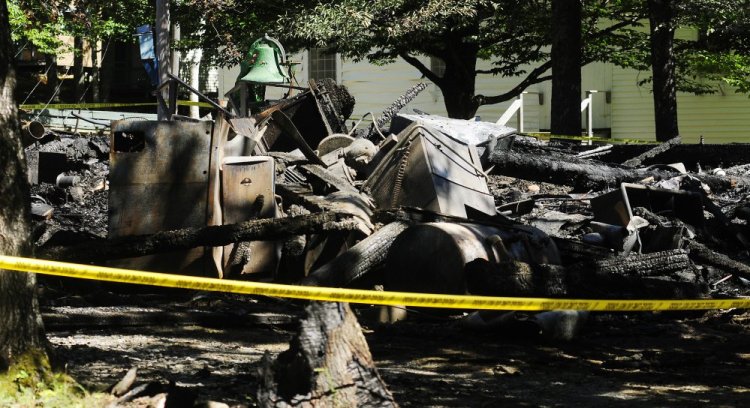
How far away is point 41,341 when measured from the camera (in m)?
5.32

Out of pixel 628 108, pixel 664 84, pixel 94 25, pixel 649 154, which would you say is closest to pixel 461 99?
pixel 664 84

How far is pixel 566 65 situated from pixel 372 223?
11.9 m

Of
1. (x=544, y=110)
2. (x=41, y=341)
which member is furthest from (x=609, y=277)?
(x=544, y=110)

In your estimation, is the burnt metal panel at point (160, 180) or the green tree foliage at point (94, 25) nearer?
the burnt metal panel at point (160, 180)

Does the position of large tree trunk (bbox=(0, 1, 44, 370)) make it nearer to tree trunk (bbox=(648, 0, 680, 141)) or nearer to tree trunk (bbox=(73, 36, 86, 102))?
tree trunk (bbox=(648, 0, 680, 141))

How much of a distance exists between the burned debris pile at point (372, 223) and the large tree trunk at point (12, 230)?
11.0 ft

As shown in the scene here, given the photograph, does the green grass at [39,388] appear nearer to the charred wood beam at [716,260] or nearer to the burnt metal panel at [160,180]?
the burnt metal panel at [160,180]

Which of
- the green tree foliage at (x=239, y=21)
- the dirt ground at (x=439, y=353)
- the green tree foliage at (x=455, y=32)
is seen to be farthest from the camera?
the green tree foliage at (x=239, y=21)

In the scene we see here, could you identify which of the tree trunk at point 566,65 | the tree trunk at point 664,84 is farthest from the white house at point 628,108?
the tree trunk at point 566,65

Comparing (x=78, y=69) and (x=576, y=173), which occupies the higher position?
(x=78, y=69)

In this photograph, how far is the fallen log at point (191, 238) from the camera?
8742 millimetres

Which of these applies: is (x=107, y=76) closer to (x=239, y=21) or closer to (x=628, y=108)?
(x=239, y=21)

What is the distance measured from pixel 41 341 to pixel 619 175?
1103cm

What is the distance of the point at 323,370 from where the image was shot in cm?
476
